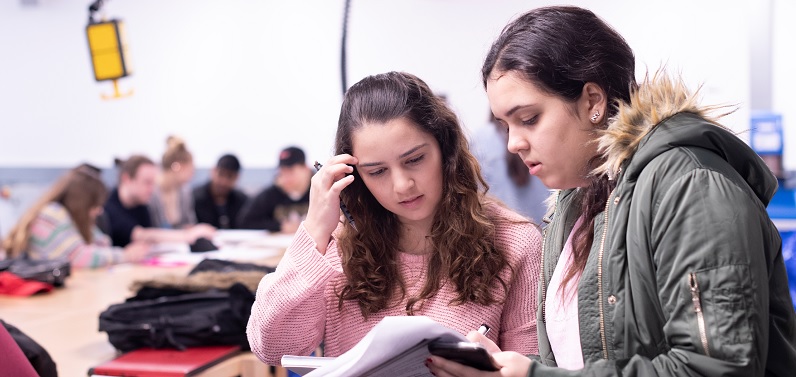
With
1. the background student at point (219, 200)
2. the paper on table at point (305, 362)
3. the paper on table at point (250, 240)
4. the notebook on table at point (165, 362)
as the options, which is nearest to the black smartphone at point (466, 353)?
the paper on table at point (305, 362)

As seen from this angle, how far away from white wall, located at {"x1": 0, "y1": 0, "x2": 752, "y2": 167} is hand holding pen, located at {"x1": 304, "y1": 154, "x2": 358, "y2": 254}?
4.22 m

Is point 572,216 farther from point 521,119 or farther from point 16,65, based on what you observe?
point 16,65

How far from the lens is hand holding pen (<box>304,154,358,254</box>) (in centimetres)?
161

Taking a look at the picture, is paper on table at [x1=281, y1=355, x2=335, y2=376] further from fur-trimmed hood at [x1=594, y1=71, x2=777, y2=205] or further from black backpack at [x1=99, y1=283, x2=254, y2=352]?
black backpack at [x1=99, y1=283, x2=254, y2=352]

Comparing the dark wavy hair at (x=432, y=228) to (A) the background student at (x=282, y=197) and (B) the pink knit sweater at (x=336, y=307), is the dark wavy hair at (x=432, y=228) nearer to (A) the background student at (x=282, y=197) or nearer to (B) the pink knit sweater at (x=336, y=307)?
(B) the pink knit sweater at (x=336, y=307)

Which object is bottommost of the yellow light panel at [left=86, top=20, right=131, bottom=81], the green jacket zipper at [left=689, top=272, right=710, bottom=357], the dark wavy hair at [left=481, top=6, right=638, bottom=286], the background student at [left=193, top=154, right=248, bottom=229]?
the background student at [left=193, top=154, right=248, bottom=229]

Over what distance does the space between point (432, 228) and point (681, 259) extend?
762mm

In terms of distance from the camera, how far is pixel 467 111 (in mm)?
6281

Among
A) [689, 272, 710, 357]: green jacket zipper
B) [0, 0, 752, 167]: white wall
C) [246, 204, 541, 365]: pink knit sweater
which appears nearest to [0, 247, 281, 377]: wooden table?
[246, 204, 541, 365]: pink knit sweater

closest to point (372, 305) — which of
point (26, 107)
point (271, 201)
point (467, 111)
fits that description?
point (271, 201)

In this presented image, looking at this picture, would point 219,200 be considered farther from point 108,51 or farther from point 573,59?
point 573,59

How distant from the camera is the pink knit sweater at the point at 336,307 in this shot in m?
1.59

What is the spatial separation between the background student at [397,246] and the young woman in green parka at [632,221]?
0.20m

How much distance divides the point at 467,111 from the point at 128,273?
3249mm
